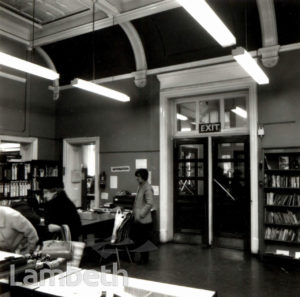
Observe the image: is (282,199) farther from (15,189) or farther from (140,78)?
(15,189)

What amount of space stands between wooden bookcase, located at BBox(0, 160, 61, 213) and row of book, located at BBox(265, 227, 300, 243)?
5.02 m

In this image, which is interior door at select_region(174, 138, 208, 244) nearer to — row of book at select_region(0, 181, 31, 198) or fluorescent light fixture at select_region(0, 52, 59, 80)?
fluorescent light fixture at select_region(0, 52, 59, 80)

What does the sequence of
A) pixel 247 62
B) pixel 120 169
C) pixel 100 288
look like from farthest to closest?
pixel 120 169
pixel 247 62
pixel 100 288

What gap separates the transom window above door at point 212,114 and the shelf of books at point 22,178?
3.37m

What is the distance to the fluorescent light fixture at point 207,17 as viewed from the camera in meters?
2.83

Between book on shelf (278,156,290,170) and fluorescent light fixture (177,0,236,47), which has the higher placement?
fluorescent light fixture (177,0,236,47)

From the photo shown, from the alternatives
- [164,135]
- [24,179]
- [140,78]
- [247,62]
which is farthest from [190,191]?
[24,179]

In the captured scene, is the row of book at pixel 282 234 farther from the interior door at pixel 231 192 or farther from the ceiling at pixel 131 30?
the ceiling at pixel 131 30

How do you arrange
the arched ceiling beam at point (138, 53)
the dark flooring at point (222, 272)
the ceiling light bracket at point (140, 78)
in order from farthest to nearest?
1. the ceiling light bracket at point (140, 78)
2. the arched ceiling beam at point (138, 53)
3. the dark flooring at point (222, 272)

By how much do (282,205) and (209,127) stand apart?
6.86 ft

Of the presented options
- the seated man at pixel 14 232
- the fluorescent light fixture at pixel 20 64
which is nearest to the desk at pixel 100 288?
the seated man at pixel 14 232

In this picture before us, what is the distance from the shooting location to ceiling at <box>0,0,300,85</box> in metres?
5.73

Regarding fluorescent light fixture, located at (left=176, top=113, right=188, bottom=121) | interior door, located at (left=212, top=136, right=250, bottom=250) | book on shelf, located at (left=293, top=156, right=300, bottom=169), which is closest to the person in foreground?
interior door, located at (left=212, top=136, right=250, bottom=250)

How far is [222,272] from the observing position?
4.82 m
